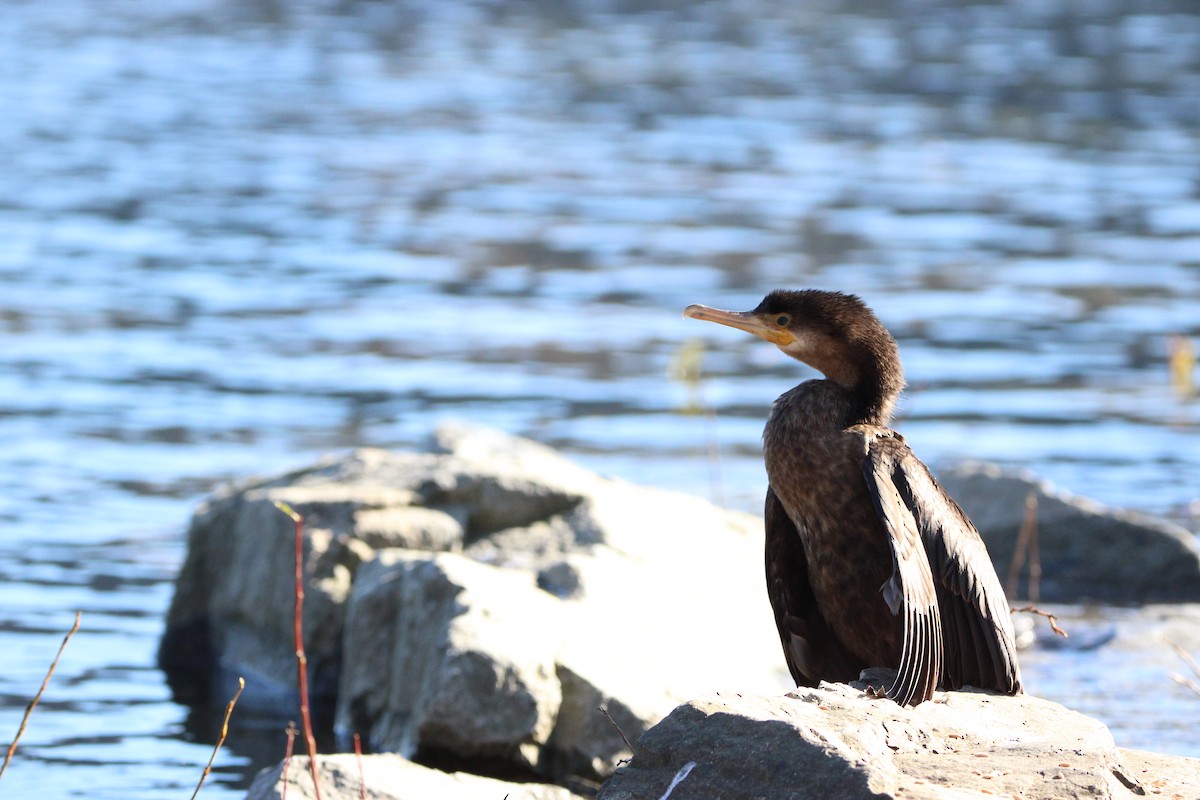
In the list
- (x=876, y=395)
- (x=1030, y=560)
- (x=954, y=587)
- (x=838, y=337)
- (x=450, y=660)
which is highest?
(x=838, y=337)

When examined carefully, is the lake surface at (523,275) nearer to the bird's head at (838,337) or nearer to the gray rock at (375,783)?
the bird's head at (838,337)

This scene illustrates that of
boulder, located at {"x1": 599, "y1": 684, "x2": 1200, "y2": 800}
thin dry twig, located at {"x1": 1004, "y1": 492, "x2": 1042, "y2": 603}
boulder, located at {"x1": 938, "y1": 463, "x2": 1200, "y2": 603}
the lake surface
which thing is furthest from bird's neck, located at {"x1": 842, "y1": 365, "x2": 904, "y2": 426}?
boulder, located at {"x1": 938, "y1": 463, "x2": 1200, "y2": 603}

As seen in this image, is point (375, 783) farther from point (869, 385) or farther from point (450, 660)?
point (869, 385)

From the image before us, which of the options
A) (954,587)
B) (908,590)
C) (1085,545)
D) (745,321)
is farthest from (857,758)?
(1085,545)

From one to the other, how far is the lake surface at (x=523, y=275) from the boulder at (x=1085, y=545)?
80 cm

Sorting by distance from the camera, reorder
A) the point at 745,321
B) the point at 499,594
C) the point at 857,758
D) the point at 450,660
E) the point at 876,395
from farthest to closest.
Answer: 1. the point at 499,594
2. the point at 450,660
3. the point at 745,321
4. the point at 876,395
5. the point at 857,758

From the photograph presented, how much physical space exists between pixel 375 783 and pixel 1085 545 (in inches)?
170

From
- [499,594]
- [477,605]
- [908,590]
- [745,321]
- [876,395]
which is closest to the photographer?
[908,590]

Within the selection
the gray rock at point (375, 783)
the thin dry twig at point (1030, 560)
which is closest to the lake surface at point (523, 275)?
the thin dry twig at point (1030, 560)

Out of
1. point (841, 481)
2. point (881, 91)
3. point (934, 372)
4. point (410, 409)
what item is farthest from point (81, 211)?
point (841, 481)

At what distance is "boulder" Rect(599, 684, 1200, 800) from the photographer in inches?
124

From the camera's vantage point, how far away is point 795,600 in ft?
14.4

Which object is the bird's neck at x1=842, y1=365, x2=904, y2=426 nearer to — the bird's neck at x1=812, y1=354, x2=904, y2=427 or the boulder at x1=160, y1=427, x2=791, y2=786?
the bird's neck at x1=812, y1=354, x2=904, y2=427

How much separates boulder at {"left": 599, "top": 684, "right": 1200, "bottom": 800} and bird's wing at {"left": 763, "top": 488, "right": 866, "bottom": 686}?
736mm
